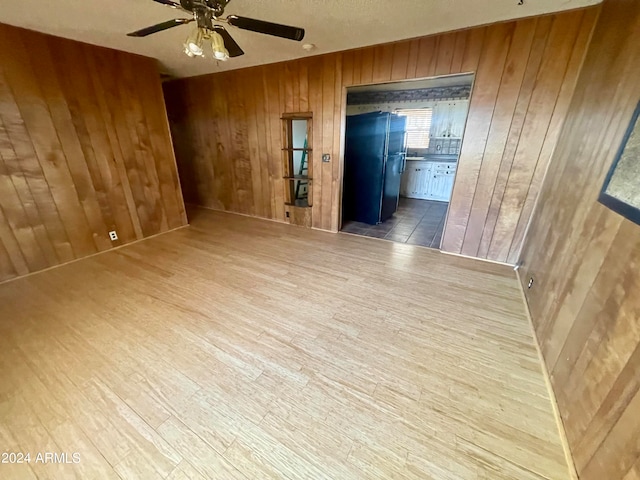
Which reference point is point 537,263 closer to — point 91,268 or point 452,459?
point 452,459

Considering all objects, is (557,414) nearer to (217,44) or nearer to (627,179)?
(627,179)

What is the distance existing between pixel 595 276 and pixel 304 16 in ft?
9.34

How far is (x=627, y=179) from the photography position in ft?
3.85

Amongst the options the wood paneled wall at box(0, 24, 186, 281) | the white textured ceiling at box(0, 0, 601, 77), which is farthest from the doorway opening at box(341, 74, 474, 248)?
the wood paneled wall at box(0, 24, 186, 281)

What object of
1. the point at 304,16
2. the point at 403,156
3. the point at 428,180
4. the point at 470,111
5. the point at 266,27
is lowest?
the point at 428,180

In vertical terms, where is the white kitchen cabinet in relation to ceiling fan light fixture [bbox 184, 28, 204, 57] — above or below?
below

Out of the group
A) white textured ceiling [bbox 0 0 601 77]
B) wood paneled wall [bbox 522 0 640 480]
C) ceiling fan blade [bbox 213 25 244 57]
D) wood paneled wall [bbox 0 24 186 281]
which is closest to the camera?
wood paneled wall [bbox 522 0 640 480]

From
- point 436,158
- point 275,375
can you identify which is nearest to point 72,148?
point 275,375

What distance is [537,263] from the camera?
2.16 m

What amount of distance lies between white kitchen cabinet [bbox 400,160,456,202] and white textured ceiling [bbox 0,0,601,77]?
337 cm

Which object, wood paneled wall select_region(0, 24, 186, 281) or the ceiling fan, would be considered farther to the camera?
wood paneled wall select_region(0, 24, 186, 281)

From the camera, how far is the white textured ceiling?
6.58 feet

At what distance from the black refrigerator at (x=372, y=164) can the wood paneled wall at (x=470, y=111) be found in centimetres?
57

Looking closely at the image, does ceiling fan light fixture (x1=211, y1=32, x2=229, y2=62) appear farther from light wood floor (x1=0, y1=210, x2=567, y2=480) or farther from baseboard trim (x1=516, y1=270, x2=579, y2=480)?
baseboard trim (x1=516, y1=270, x2=579, y2=480)
